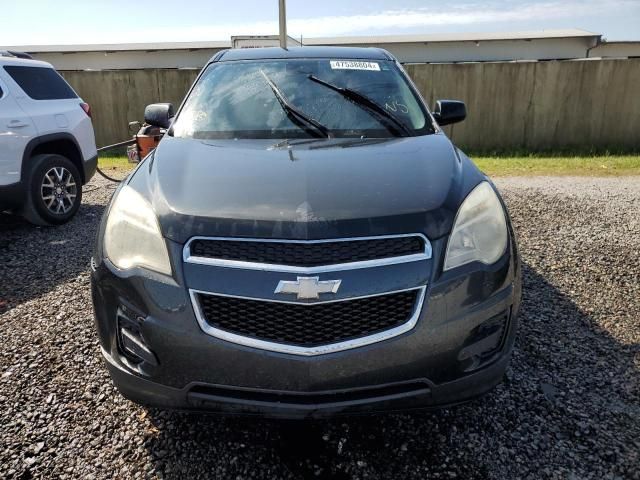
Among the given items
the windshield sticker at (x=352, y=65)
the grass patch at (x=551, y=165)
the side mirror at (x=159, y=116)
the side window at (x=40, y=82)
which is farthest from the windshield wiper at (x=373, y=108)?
the grass patch at (x=551, y=165)

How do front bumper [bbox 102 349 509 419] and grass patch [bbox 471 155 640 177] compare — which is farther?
grass patch [bbox 471 155 640 177]

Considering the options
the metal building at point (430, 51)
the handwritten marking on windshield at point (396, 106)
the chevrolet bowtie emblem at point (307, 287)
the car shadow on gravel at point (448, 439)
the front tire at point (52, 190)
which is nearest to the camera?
the chevrolet bowtie emblem at point (307, 287)

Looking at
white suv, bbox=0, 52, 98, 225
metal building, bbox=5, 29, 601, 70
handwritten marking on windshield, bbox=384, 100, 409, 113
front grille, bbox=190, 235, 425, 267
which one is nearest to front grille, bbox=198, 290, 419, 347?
front grille, bbox=190, 235, 425, 267

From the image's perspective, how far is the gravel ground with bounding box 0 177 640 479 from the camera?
199 centimetres

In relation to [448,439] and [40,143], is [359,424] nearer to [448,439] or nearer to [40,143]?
[448,439]

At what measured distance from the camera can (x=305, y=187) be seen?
1988mm

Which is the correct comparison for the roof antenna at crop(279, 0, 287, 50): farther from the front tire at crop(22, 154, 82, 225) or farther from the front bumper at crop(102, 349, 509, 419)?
the front bumper at crop(102, 349, 509, 419)

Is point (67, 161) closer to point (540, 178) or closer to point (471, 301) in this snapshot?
point (471, 301)

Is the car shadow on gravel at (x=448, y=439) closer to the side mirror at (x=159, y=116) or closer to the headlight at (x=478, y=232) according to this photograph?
the headlight at (x=478, y=232)

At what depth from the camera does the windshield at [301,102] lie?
280 centimetres

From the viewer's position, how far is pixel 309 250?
1711 mm

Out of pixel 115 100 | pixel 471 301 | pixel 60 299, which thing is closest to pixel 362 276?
pixel 471 301

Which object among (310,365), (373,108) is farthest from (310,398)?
(373,108)

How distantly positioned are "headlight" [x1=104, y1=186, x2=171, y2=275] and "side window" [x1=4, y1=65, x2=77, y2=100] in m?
4.34
